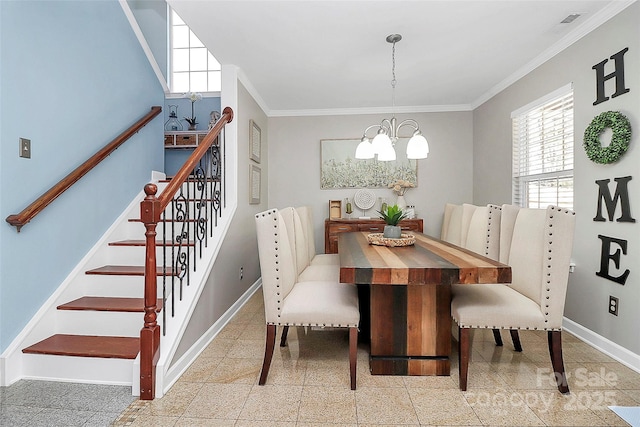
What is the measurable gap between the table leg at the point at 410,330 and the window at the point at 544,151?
173 cm

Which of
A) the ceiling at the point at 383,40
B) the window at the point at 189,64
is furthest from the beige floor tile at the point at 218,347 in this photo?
the window at the point at 189,64

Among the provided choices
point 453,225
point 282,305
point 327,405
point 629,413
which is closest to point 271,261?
point 282,305

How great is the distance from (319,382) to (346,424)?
42 centimetres

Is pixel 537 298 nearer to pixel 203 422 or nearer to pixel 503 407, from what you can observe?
pixel 503 407

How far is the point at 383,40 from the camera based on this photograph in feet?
9.16

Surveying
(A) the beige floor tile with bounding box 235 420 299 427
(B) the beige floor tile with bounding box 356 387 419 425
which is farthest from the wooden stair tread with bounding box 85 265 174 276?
(B) the beige floor tile with bounding box 356 387 419 425

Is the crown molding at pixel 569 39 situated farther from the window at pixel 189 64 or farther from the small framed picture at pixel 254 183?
the window at pixel 189 64

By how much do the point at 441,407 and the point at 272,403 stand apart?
0.89 m

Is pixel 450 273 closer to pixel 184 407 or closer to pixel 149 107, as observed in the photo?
pixel 184 407

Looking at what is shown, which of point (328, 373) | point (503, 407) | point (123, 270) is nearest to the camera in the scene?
point (503, 407)

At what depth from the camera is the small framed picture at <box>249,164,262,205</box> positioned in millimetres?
3881

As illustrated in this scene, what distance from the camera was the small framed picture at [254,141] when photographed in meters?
3.88

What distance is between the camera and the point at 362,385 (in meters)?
1.98

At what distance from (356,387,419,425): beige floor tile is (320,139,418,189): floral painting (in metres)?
3.23
